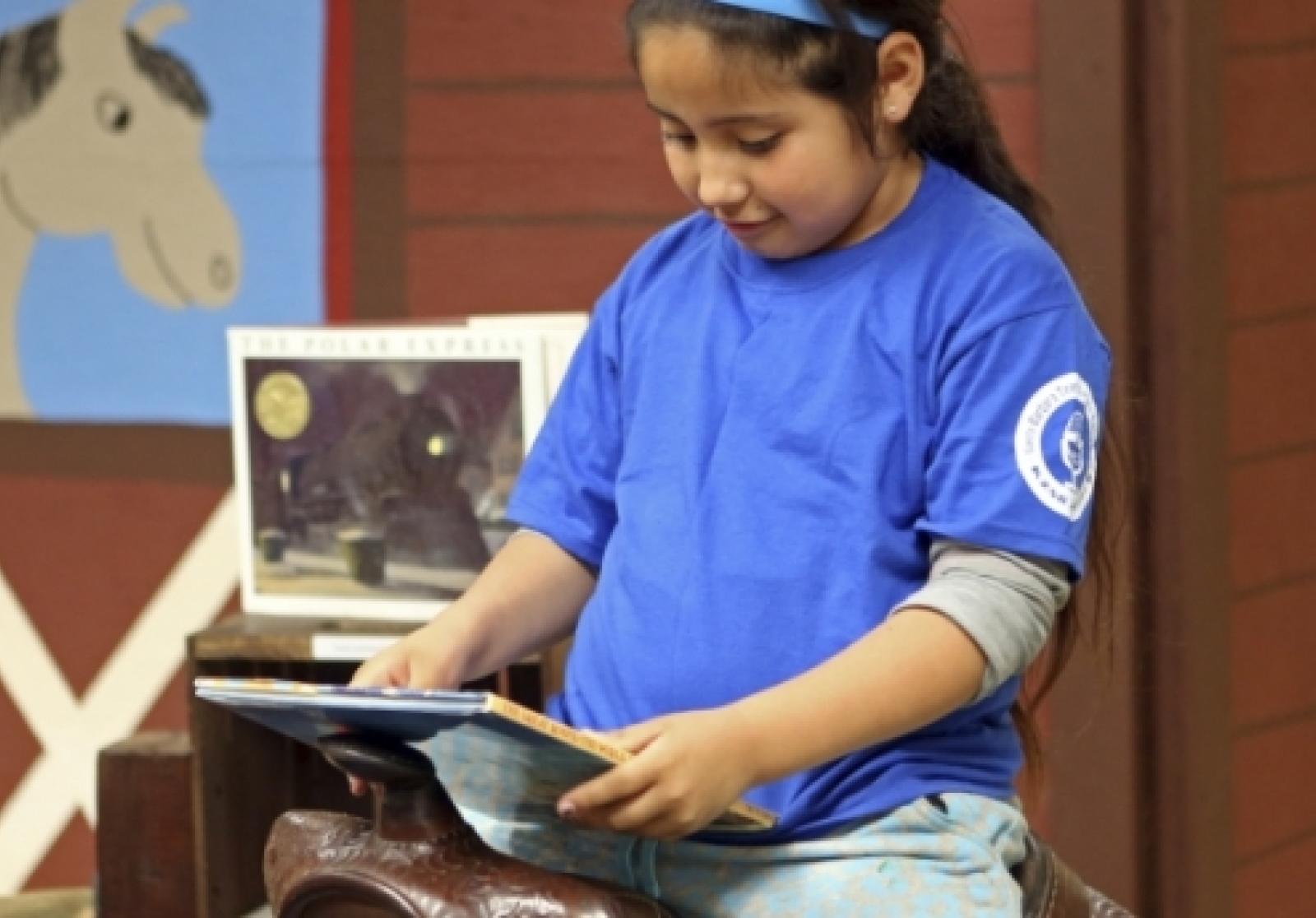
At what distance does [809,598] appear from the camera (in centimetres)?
173

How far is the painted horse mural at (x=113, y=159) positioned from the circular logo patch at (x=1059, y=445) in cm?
184

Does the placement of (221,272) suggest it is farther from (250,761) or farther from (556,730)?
(556,730)

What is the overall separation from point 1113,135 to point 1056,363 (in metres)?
1.20

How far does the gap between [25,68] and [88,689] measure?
91 cm

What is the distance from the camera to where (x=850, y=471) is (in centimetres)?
174

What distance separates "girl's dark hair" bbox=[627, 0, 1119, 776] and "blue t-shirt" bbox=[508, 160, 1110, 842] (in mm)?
61

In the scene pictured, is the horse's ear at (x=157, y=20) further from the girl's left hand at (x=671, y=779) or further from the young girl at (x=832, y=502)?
the girl's left hand at (x=671, y=779)

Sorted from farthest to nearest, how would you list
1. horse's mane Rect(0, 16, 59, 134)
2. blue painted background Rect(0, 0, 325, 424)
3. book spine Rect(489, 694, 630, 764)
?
horse's mane Rect(0, 16, 59, 134)
blue painted background Rect(0, 0, 325, 424)
book spine Rect(489, 694, 630, 764)

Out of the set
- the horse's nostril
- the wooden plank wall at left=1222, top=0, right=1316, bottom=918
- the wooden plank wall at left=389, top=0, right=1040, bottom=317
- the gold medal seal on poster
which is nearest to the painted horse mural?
the horse's nostril

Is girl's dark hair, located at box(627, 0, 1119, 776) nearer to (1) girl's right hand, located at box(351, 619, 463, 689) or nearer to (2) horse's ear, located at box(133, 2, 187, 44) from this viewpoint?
(1) girl's right hand, located at box(351, 619, 463, 689)

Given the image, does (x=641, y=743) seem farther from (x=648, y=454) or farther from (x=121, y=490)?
(x=121, y=490)

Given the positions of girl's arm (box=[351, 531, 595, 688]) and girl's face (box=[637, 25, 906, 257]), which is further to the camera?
girl's arm (box=[351, 531, 595, 688])

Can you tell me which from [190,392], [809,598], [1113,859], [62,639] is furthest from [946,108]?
[62,639]

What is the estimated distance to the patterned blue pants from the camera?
1.65m
